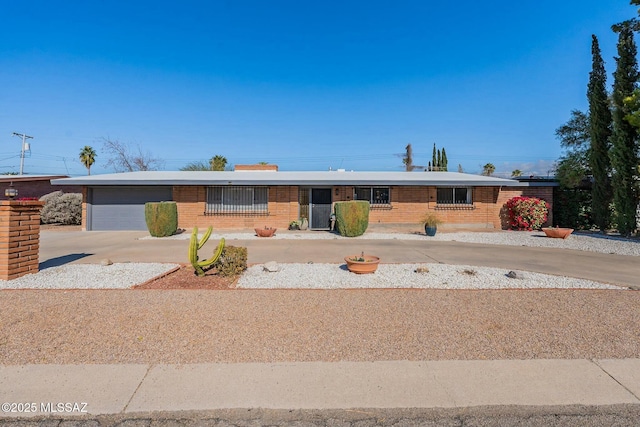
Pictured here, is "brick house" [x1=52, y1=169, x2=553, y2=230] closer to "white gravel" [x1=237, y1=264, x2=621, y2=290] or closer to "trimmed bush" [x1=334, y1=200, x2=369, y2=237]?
"trimmed bush" [x1=334, y1=200, x2=369, y2=237]

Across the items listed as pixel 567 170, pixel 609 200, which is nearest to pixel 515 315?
pixel 609 200

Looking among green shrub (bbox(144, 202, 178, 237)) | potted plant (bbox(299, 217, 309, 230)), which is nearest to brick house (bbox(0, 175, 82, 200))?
green shrub (bbox(144, 202, 178, 237))

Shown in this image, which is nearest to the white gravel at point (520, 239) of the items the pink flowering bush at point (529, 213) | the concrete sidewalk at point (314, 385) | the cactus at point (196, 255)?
the pink flowering bush at point (529, 213)

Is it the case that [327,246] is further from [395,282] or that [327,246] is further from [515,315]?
[515,315]

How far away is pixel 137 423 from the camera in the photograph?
253cm

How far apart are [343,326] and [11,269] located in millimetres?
6681

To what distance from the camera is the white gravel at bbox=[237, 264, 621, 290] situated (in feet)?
21.0

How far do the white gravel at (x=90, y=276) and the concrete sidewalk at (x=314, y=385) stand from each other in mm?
3422

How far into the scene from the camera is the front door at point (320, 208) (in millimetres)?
16969

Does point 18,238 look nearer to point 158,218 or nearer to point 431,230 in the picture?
point 158,218

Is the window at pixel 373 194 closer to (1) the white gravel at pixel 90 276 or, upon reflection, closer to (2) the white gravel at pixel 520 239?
(2) the white gravel at pixel 520 239

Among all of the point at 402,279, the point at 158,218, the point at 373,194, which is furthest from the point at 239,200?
the point at 402,279

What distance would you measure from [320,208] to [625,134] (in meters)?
13.3

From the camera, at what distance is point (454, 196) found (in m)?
17.3
